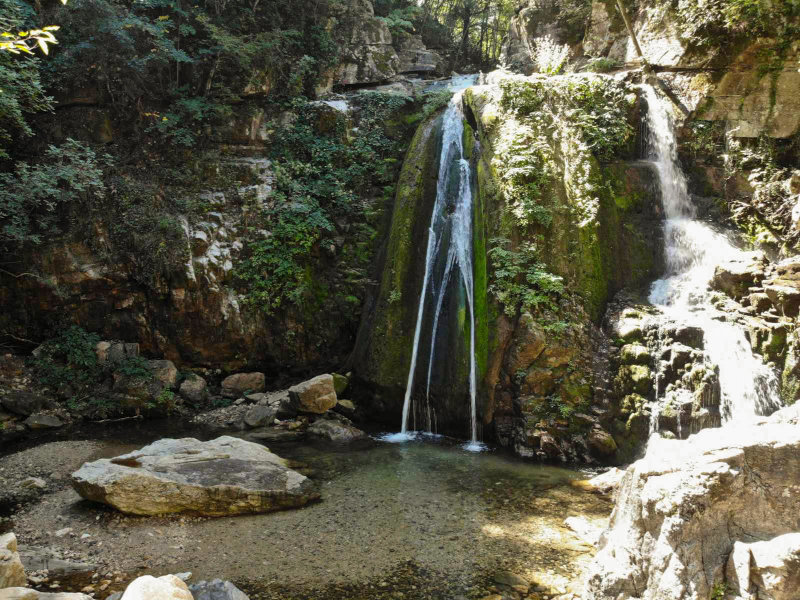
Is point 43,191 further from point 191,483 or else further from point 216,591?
point 216,591

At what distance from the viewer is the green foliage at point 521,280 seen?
8.25 m

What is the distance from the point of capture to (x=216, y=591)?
12.0 feet

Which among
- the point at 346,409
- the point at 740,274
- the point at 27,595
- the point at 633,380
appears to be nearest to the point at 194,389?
the point at 346,409

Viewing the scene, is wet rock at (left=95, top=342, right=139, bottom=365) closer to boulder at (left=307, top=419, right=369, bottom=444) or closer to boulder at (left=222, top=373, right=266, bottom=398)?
boulder at (left=222, top=373, right=266, bottom=398)

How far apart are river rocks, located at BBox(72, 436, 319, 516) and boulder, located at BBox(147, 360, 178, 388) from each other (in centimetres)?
403

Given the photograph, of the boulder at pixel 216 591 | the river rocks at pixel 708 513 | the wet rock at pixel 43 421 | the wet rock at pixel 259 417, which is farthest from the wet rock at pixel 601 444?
the wet rock at pixel 43 421

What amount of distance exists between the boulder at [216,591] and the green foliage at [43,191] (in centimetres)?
865

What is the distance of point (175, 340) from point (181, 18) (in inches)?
342

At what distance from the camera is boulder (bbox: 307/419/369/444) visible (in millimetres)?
8500

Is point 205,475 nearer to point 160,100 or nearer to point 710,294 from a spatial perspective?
point 710,294

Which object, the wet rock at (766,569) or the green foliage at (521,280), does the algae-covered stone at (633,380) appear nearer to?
the green foliage at (521,280)

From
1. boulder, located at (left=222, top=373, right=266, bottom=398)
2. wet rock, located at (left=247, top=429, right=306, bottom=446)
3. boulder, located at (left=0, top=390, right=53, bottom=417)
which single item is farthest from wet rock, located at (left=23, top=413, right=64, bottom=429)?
wet rock, located at (left=247, top=429, right=306, bottom=446)

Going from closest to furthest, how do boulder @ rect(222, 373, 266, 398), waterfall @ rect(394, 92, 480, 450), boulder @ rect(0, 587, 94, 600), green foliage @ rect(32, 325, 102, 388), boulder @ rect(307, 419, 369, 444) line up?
boulder @ rect(0, 587, 94, 600) < boulder @ rect(307, 419, 369, 444) < waterfall @ rect(394, 92, 480, 450) < green foliage @ rect(32, 325, 102, 388) < boulder @ rect(222, 373, 266, 398)

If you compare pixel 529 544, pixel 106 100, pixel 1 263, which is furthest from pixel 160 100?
pixel 529 544
